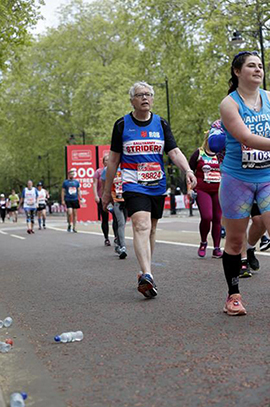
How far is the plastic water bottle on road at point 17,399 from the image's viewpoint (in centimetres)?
329

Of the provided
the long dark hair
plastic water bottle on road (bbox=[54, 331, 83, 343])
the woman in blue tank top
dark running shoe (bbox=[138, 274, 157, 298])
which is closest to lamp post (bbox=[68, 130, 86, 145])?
dark running shoe (bbox=[138, 274, 157, 298])

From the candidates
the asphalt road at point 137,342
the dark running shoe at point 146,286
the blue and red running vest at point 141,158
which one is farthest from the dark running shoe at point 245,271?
the blue and red running vest at point 141,158

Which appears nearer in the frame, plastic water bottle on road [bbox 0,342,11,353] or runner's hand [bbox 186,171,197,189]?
plastic water bottle on road [bbox 0,342,11,353]

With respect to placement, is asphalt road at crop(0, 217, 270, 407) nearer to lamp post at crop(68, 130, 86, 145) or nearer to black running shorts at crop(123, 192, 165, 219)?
black running shorts at crop(123, 192, 165, 219)

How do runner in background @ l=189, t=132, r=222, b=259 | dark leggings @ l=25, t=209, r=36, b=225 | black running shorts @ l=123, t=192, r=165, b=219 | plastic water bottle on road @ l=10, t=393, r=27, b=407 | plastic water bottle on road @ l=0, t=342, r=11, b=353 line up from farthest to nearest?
1. dark leggings @ l=25, t=209, r=36, b=225
2. runner in background @ l=189, t=132, r=222, b=259
3. black running shorts @ l=123, t=192, r=165, b=219
4. plastic water bottle on road @ l=0, t=342, r=11, b=353
5. plastic water bottle on road @ l=10, t=393, r=27, b=407

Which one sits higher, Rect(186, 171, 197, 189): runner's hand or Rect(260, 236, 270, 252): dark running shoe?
Rect(186, 171, 197, 189): runner's hand

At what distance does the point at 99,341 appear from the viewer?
4.68 metres

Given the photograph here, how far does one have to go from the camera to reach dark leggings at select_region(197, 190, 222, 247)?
9570 millimetres

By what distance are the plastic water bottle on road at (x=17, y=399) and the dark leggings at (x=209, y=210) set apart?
20.9 ft

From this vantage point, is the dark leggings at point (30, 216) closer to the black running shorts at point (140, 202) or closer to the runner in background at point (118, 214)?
the runner in background at point (118, 214)

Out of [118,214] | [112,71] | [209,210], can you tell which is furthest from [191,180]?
[112,71]

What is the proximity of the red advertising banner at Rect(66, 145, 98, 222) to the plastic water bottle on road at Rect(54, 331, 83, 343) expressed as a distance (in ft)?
88.1

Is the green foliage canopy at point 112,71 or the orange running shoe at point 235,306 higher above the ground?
the green foliage canopy at point 112,71

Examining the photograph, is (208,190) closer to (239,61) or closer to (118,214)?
(118,214)
